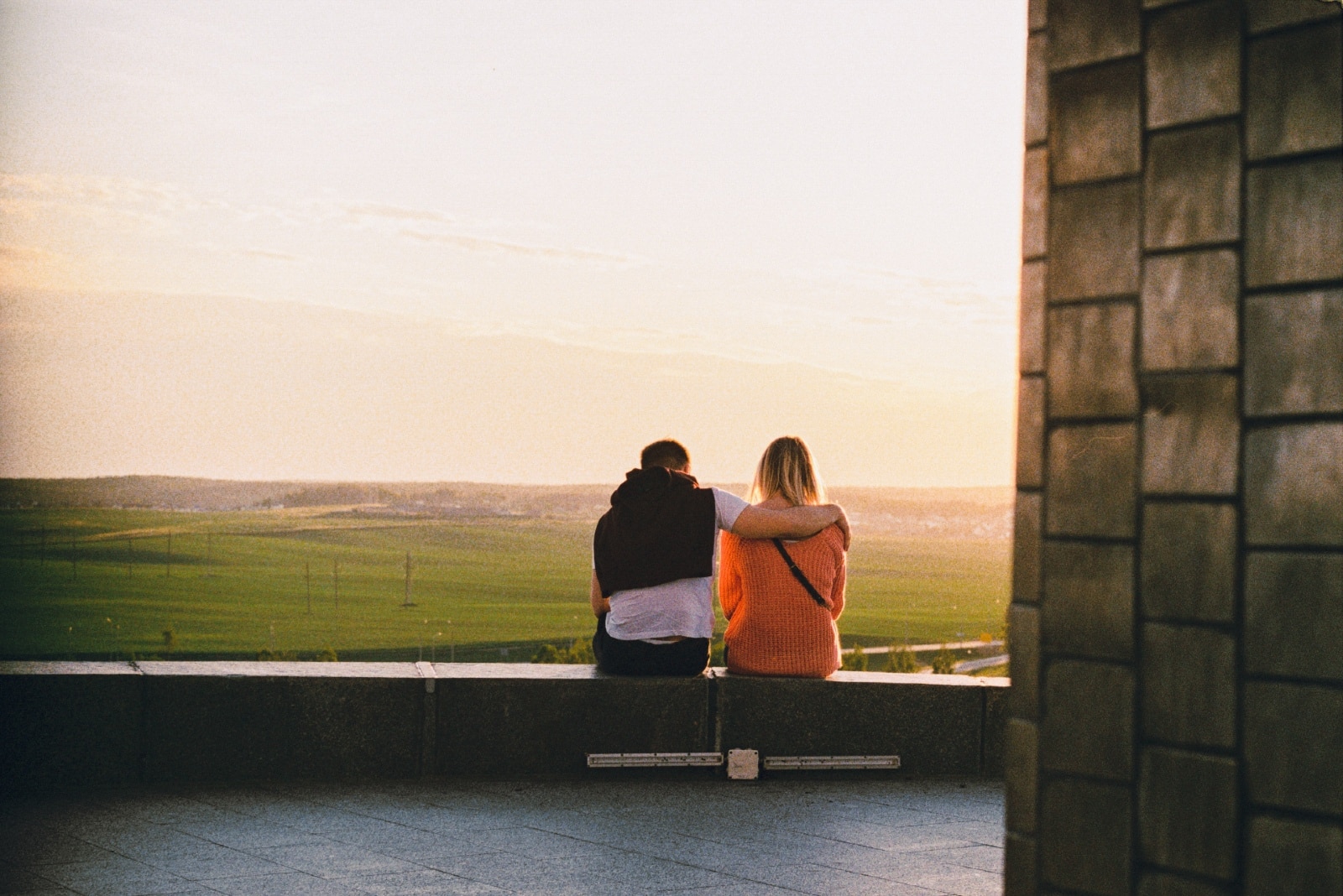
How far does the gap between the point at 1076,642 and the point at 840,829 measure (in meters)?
3.82

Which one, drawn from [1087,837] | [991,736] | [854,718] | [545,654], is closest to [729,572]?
[854,718]

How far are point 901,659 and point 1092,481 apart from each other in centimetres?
14708

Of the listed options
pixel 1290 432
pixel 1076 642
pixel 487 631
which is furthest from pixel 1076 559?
pixel 487 631

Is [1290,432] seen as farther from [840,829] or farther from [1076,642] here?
[840,829]

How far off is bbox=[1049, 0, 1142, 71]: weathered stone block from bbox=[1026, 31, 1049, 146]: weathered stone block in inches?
1.1

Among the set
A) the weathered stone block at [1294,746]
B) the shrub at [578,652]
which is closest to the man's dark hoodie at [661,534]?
the weathered stone block at [1294,746]

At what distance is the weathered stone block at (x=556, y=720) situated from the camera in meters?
6.73

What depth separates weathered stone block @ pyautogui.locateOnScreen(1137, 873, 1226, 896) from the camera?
213 centimetres

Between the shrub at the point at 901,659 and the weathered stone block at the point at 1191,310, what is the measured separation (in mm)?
139362

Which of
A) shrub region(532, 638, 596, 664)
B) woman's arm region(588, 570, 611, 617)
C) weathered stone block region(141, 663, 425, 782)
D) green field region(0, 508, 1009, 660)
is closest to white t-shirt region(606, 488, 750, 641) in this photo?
woman's arm region(588, 570, 611, 617)

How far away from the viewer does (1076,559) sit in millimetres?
2270

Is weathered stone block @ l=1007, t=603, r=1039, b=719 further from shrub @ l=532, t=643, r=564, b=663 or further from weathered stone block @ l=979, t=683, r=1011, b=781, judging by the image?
shrub @ l=532, t=643, r=564, b=663

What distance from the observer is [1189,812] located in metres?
2.16

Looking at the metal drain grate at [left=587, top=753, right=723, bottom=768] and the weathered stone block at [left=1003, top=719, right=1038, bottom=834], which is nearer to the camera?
the weathered stone block at [left=1003, top=719, right=1038, bottom=834]
